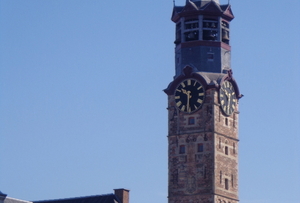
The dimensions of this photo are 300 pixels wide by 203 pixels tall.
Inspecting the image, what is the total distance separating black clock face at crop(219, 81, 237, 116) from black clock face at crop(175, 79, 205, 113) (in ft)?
8.45

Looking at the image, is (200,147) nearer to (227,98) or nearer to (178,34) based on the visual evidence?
(227,98)

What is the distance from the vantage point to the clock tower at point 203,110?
137 meters

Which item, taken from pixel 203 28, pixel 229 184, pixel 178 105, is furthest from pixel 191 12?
pixel 229 184

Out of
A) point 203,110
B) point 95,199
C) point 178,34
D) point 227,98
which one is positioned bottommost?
point 95,199

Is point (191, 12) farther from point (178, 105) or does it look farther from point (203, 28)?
point (178, 105)

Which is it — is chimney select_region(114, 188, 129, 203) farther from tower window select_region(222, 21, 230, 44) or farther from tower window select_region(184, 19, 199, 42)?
tower window select_region(222, 21, 230, 44)

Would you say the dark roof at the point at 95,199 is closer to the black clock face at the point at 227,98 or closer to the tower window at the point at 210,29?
the black clock face at the point at 227,98

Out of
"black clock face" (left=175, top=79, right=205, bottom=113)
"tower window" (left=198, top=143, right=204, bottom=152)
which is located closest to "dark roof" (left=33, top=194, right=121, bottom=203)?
"tower window" (left=198, top=143, right=204, bottom=152)

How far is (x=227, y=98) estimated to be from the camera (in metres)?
141

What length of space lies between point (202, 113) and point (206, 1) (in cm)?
1405

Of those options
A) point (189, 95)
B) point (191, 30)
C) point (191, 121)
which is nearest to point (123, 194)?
point (191, 121)

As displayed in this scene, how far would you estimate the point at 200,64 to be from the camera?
141 m

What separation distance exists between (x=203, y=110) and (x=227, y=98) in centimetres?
409

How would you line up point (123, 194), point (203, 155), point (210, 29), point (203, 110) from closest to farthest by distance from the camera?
point (203, 155) < point (203, 110) < point (123, 194) < point (210, 29)
